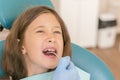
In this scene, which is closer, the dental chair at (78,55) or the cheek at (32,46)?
the cheek at (32,46)

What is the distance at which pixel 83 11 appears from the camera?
279 centimetres

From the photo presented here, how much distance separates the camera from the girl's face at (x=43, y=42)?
1189mm

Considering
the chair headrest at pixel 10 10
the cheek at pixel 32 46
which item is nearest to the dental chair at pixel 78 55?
the chair headrest at pixel 10 10

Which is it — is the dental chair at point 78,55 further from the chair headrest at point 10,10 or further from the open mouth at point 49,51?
the open mouth at point 49,51

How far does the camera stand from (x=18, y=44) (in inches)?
50.3

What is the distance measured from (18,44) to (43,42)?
6.0 inches

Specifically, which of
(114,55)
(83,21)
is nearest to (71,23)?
(83,21)

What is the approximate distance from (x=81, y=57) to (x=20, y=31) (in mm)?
388

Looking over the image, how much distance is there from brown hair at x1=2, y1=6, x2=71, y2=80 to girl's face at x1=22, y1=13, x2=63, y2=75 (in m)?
0.02

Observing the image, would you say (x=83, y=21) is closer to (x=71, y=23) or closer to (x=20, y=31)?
(x=71, y=23)

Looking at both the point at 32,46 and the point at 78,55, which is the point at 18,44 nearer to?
the point at 32,46

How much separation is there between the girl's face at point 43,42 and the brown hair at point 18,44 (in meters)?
0.02

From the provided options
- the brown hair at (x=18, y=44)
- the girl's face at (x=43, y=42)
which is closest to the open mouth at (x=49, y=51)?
the girl's face at (x=43, y=42)

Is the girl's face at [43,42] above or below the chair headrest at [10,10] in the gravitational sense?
below
